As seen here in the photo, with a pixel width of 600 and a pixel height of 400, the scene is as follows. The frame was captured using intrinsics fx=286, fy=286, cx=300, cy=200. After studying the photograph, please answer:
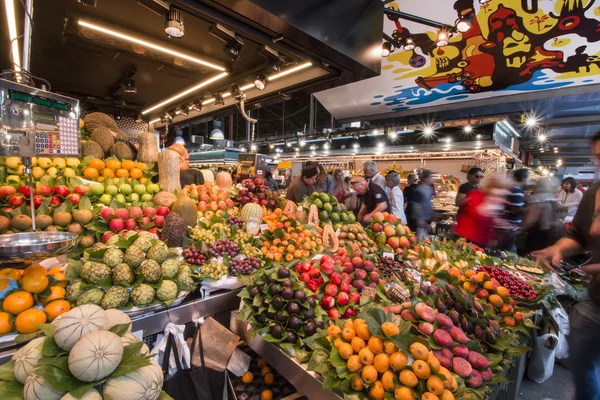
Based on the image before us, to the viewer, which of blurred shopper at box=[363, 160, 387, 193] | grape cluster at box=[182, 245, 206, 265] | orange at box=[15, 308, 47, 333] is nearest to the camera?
orange at box=[15, 308, 47, 333]

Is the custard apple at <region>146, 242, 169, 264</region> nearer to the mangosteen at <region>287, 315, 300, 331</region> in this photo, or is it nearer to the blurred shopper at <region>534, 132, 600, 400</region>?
the mangosteen at <region>287, 315, 300, 331</region>

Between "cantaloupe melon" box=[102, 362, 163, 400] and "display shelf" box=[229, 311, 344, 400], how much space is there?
2.36 ft

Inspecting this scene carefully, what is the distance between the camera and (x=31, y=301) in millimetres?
1400

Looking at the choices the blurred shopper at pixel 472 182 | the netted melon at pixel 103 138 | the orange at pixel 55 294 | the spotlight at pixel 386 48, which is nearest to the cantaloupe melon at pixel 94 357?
the orange at pixel 55 294

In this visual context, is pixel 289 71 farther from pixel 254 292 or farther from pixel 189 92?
pixel 254 292

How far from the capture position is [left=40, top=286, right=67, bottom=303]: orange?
4.86 feet

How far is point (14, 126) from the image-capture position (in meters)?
1.39

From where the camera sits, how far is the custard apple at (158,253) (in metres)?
1.79

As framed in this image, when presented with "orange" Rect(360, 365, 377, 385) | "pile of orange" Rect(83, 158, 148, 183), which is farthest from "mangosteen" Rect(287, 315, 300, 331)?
"pile of orange" Rect(83, 158, 148, 183)

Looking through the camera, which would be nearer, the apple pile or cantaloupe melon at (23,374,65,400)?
cantaloupe melon at (23,374,65,400)

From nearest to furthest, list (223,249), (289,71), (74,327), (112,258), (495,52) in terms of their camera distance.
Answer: (74,327), (112,258), (223,249), (289,71), (495,52)

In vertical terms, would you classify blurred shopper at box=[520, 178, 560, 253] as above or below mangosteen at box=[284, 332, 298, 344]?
above

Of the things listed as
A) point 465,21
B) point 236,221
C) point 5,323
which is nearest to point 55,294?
point 5,323

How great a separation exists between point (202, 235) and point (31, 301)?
1050mm
